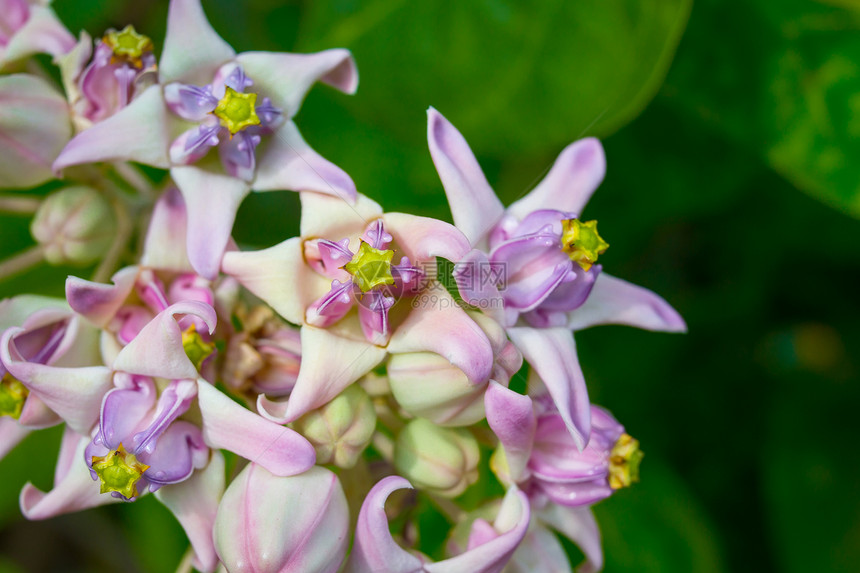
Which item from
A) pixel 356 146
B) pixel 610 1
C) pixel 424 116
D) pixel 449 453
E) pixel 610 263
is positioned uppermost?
pixel 610 1

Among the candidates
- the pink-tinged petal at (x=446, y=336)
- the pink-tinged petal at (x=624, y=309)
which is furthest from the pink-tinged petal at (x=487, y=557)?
the pink-tinged petal at (x=624, y=309)

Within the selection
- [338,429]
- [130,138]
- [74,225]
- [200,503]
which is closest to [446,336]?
[338,429]

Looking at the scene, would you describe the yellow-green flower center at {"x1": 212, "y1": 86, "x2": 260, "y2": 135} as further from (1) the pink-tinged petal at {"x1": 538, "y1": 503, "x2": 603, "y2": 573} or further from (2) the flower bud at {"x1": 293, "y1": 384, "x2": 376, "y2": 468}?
(1) the pink-tinged petal at {"x1": 538, "y1": 503, "x2": 603, "y2": 573}

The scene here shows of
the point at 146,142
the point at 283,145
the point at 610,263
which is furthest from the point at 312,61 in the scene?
the point at 610,263

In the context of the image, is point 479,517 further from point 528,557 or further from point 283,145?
point 283,145

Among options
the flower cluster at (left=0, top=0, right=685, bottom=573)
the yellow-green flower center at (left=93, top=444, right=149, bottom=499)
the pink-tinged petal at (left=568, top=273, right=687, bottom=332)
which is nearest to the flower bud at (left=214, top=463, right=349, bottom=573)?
the flower cluster at (left=0, top=0, right=685, bottom=573)

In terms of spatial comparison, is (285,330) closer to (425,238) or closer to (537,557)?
(425,238)

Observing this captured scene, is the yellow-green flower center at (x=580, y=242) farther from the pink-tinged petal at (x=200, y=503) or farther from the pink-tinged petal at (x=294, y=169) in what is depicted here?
the pink-tinged petal at (x=200, y=503)
